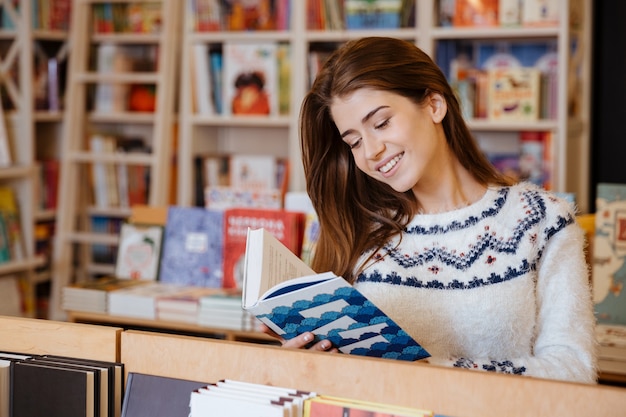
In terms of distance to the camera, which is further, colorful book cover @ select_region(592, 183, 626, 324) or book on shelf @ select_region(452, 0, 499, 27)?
book on shelf @ select_region(452, 0, 499, 27)

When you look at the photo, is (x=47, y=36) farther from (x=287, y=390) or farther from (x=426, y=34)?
(x=287, y=390)

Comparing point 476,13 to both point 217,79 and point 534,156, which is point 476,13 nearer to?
point 534,156

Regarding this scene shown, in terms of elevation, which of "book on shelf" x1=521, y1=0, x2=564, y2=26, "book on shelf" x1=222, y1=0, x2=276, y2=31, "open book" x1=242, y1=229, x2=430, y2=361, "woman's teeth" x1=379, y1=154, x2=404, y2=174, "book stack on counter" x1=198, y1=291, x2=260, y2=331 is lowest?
"book stack on counter" x1=198, y1=291, x2=260, y2=331

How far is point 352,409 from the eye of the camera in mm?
1175

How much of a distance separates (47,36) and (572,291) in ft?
12.1

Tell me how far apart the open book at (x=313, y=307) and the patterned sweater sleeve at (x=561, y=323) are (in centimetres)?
16

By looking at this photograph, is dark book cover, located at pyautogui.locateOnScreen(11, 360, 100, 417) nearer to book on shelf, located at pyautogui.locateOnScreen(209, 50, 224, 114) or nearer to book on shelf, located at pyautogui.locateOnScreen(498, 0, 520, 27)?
book on shelf, located at pyautogui.locateOnScreen(498, 0, 520, 27)

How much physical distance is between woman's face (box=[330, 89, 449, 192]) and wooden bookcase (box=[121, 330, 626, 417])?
0.50 metres

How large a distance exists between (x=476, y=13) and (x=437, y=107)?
7.61 feet

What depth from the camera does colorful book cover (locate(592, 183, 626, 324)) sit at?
2.88 metres

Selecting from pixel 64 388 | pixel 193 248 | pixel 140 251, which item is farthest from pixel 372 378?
pixel 140 251

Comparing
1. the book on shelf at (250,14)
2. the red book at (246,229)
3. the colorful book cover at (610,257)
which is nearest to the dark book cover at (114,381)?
the red book at (246,229)

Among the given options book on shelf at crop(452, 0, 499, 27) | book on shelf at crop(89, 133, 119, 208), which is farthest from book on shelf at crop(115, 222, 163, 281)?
book on shelf at crop(452, 0, 499, 27)

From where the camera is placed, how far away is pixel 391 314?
5.92 ft
